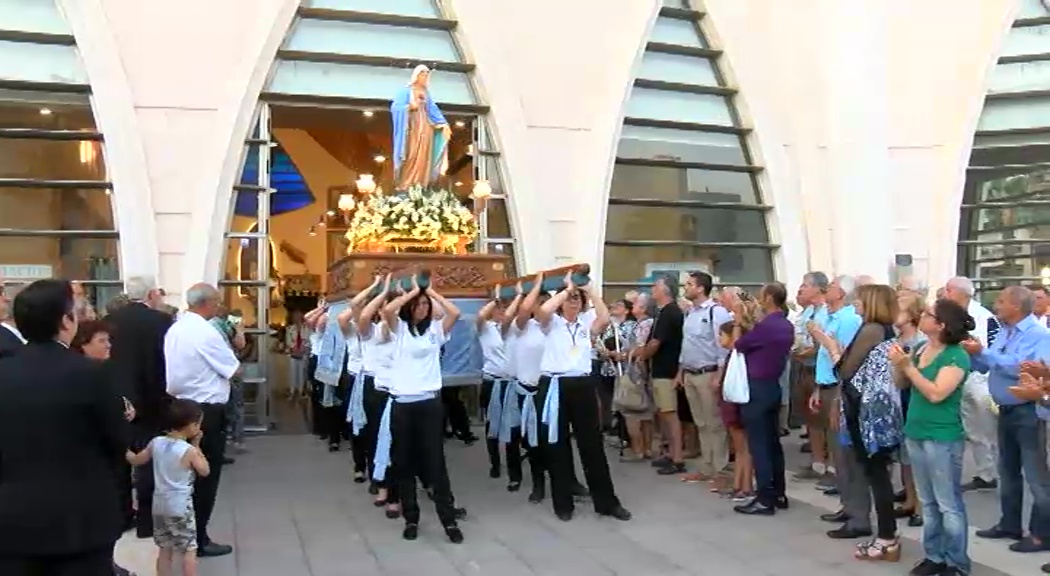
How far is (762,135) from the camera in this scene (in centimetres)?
1579

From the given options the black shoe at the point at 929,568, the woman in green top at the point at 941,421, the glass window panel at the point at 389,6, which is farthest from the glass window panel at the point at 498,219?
the black shoe at the point at 929,568

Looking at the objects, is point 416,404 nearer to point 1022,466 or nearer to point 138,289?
point 138,289

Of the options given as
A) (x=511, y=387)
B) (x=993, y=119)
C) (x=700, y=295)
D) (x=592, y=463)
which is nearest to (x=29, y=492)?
(x=592, y=463)

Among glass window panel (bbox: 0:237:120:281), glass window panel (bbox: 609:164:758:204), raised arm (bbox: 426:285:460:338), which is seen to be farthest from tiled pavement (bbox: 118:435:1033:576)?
glass window panel (bbox: 609:164:758:204)

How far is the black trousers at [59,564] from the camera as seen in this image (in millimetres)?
3150

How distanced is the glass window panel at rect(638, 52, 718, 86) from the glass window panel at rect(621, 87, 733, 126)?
0.73 ft

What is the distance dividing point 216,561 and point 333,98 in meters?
9.17

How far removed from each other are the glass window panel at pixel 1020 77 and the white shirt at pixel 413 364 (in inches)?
564

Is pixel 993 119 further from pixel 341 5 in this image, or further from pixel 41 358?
pixel 41 358

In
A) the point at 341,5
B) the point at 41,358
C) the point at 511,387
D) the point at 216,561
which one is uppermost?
the point at 341,5

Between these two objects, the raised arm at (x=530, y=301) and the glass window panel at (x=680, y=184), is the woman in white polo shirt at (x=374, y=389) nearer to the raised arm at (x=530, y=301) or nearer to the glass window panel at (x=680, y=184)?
the raised arm at (x=530, y=301)

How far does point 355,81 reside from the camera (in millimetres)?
14070

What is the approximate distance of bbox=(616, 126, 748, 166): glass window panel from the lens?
15.4 m

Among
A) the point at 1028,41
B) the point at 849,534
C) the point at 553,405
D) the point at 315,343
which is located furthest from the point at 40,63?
the point at 1028,41
